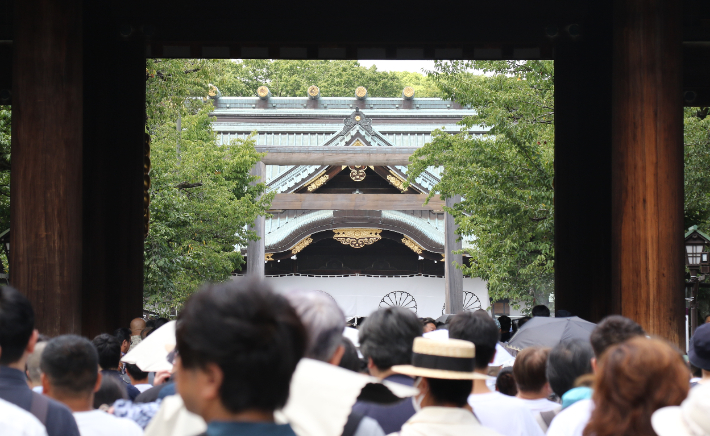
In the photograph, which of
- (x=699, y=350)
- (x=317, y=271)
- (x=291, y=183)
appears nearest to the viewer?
(x=699, y=350)

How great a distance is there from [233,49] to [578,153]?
403 centimetres

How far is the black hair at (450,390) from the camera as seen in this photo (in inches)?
103

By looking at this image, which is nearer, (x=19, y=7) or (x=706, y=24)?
(x=19, y=7)

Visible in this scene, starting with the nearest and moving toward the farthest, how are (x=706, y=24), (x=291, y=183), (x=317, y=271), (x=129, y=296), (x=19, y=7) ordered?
(x=19, y=7)
(x=706, y=24)
(x=129, y=296)
(x=291, y=183)
(x=317, y=271)

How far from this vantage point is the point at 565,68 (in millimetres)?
8727

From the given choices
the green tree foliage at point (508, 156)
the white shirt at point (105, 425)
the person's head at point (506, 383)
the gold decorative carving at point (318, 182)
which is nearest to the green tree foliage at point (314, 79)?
the gold decorative carving at point (318, 182)

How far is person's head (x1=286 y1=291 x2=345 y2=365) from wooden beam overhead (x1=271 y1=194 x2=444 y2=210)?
1884 centimetres

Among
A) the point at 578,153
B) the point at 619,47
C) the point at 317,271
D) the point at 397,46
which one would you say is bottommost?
the point at 317,271

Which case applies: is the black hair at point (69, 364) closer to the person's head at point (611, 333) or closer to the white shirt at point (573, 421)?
the white shirt at point (573, 421)

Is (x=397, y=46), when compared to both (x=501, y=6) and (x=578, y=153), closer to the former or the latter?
(x=501, y=6)

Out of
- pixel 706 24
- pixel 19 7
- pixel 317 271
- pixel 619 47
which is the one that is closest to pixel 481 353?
pixel 619 47

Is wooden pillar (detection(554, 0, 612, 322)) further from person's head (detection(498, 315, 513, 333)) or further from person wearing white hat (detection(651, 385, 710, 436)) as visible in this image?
person wearing white hat (detection(651, 385, 710, 436))

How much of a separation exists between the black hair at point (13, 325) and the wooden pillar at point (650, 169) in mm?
4755

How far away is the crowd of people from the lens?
64.1 inches
